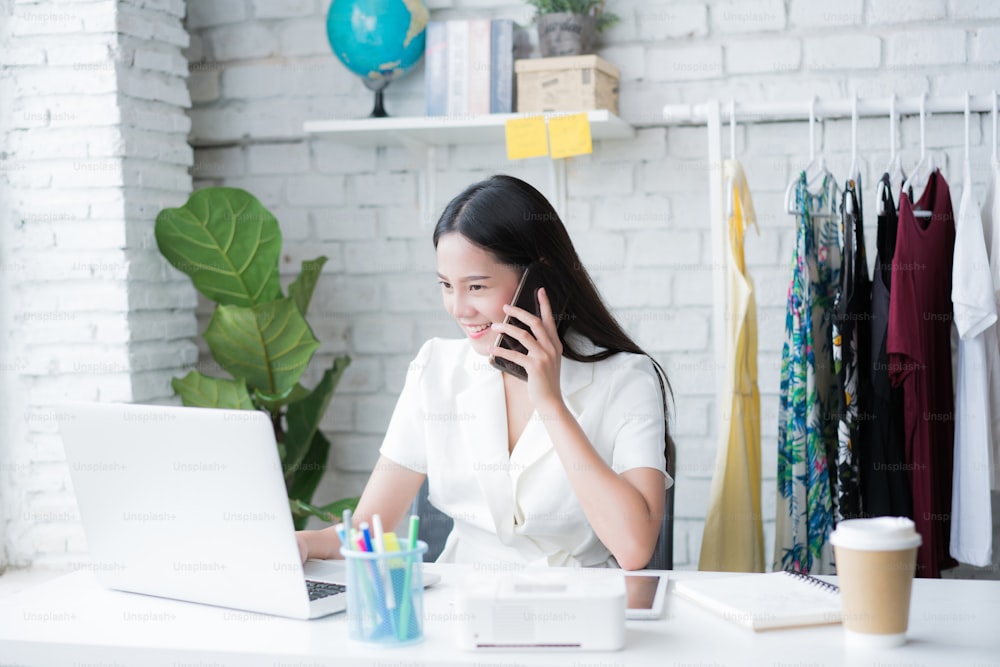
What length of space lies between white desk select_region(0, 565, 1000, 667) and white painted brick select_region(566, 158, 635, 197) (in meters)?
1.49

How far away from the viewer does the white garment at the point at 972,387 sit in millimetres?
2078

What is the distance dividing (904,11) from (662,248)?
78 centimetres

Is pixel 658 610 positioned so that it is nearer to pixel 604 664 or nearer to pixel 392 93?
pixel 604 664

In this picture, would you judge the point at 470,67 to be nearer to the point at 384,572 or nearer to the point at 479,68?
the point at 479,68

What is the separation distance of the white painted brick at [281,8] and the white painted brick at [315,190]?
0.43 meters

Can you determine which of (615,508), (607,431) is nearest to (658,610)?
(615,508)

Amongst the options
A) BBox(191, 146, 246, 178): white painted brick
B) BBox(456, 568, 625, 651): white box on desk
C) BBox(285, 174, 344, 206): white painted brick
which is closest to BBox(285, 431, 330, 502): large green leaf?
BBox(285, 174, 344, 206): white painted brick

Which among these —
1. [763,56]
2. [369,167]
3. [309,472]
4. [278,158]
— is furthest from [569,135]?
[309,472]

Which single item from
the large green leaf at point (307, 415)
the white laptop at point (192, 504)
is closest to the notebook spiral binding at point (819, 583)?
the white laptop at point (192, 504)

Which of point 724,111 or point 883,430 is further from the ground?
point 724,111

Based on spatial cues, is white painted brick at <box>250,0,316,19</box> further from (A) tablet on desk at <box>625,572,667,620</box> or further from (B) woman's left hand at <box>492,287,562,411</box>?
(A) tablet on desk at <box>625,572,667,620</box>

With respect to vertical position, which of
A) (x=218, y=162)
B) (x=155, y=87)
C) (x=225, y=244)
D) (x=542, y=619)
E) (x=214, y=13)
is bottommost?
(x=542, y=619)

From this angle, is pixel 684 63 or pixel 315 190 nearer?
pixel 684 63

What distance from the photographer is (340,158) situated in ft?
9.46
